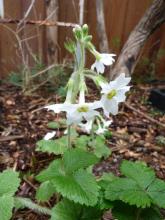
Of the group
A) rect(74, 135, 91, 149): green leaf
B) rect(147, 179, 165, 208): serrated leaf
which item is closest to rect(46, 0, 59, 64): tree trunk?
rect(74, 135, 91, 149): green leaf

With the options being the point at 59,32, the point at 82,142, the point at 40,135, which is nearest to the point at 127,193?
the point at 82,142

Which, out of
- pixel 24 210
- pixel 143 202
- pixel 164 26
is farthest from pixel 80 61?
pixel 164 26

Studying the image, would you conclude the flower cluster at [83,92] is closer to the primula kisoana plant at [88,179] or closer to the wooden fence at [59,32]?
the primula kisoana plant at [88,179]

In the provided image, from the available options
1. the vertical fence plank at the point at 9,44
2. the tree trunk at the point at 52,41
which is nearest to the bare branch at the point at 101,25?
the tree trunk at the point at 52,41

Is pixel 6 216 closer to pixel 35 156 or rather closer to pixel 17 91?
pixel 35 156

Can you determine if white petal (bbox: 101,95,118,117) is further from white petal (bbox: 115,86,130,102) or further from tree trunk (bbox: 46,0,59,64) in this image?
tree trunk (bbox: 46,0,59,64)

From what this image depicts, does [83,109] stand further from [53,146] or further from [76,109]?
[53,146]
